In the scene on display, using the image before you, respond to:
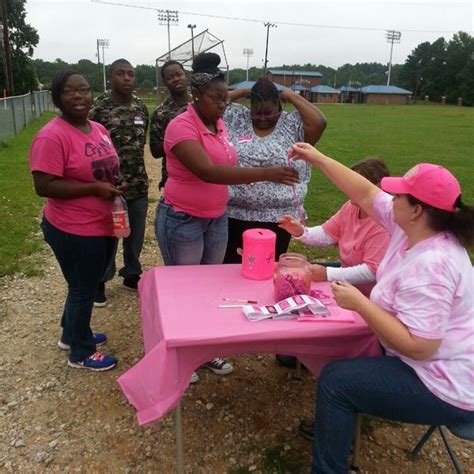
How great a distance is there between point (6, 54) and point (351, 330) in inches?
995

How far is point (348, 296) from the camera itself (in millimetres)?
1857

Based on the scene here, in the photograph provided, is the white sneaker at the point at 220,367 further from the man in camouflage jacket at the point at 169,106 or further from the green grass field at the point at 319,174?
the green grass field at the point at 319,174

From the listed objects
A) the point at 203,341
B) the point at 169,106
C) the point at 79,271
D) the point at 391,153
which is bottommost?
the point at 391,153

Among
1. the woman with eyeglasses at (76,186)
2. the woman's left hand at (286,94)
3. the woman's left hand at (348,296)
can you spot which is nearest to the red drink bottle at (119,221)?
the woman with eyeglasses at (76,186)

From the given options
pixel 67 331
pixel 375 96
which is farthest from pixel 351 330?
pixel 375 96

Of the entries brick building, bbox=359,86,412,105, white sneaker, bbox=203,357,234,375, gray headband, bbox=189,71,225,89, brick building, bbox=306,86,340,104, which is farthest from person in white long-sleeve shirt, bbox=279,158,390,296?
brick building, bbox=306,86,340,104

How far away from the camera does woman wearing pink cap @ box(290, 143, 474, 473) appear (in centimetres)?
174

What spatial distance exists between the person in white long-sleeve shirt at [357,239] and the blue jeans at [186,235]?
0.42 metres

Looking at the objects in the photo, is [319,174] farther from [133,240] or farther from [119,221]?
[119,221]

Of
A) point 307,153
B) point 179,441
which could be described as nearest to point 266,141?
point 307,153

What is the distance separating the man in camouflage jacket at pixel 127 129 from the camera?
3936 mm

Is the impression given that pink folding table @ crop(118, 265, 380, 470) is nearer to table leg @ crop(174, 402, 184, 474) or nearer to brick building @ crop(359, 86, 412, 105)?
table leg @ crop(174, 402, 184, 474)

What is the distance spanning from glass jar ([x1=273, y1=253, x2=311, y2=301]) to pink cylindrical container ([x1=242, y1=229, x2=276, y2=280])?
25 centimetres

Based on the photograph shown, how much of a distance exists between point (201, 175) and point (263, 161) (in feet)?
2.11
